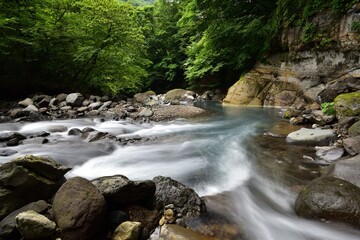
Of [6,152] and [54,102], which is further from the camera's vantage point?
[54,102]

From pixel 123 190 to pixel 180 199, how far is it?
2.29ft

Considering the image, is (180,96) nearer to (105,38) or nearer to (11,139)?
(105,38)

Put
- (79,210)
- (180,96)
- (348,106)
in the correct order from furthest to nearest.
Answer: (180,96) < (348,106) < (79,210)

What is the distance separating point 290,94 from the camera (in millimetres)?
12633

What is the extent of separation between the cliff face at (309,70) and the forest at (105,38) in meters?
0.40

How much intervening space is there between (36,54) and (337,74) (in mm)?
13711

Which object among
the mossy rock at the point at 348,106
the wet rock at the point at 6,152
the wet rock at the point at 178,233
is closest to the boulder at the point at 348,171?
the wet rock at the point at 178,233

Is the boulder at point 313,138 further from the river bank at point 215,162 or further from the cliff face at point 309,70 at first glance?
the cliff face at point 309,70

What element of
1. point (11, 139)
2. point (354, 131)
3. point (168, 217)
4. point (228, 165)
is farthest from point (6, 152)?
point (354, 131)

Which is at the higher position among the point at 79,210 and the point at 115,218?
the point at 79,210

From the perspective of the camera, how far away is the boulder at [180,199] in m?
2.84

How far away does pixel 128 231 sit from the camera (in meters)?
2.40

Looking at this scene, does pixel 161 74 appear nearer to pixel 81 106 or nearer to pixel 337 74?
pixel 81 106

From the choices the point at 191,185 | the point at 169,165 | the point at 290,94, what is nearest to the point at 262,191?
the point at 191,185
